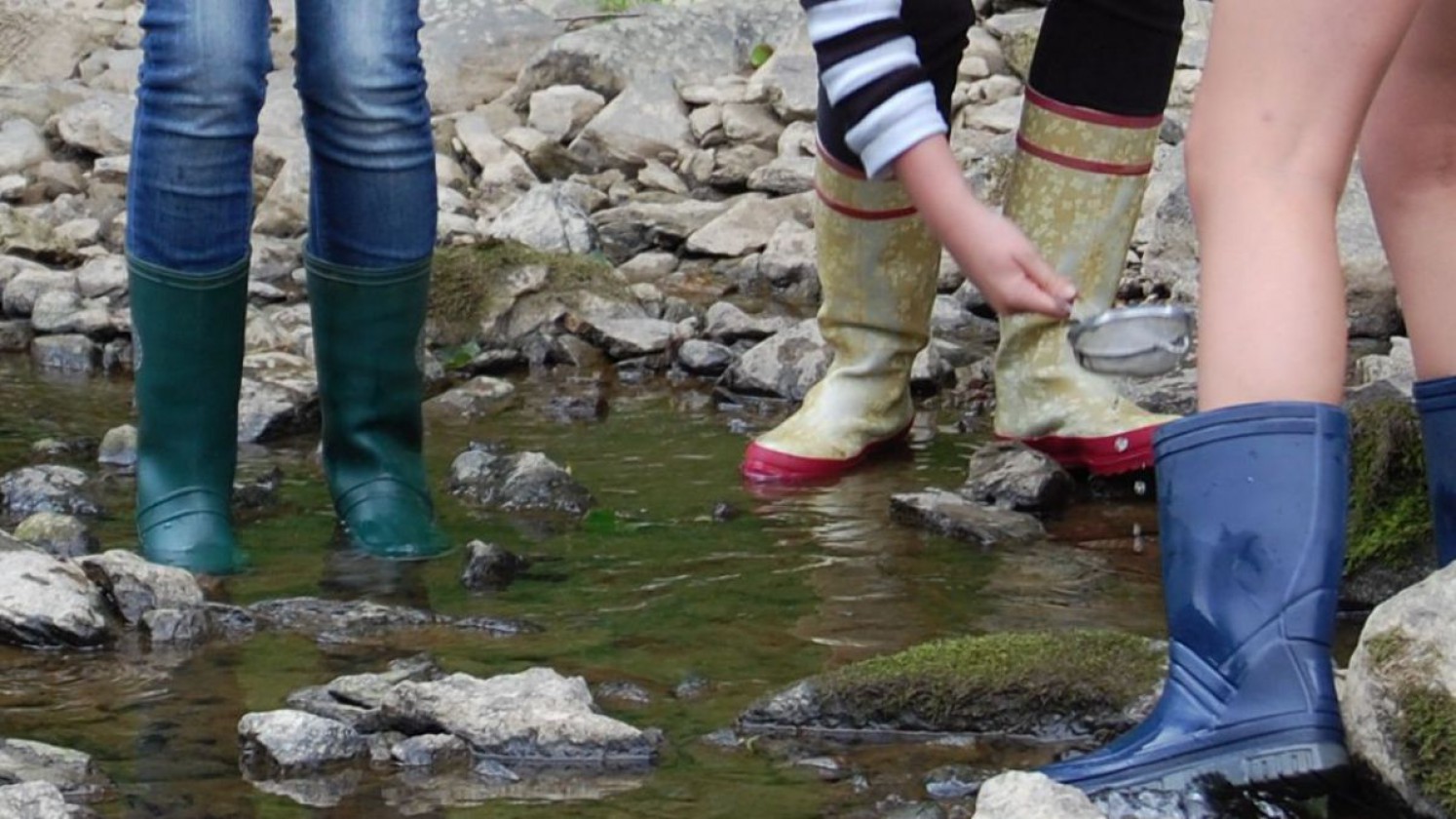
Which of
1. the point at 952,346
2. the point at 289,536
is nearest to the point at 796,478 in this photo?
the point at 289,536

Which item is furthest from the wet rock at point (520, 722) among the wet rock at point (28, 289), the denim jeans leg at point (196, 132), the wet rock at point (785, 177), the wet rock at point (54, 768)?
the wet rock at point (785, 177)

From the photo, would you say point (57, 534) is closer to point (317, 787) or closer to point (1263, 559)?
point (317, 787)

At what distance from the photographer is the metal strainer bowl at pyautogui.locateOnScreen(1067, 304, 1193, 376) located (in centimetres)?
252

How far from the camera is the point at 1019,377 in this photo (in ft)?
14.8

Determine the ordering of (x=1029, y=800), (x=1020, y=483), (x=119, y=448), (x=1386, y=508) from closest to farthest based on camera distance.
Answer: (x=1029, y=800) → (x=1386, y=508) → (x=1020, y=483) → (x=119, y=448)

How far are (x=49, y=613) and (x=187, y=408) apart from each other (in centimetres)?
58

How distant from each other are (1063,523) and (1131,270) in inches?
106

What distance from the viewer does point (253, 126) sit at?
356 cm

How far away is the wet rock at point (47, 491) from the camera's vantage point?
4.26 meters

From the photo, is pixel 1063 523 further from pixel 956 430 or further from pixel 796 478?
pixel 956 430

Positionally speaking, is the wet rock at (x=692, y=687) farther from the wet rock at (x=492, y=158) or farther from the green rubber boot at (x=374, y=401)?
the wet rock at (x=492, y=158)

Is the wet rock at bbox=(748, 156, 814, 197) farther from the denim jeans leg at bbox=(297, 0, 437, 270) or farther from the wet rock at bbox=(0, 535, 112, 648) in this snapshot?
the wet rock at bbox=(0, 535, 112, 648)

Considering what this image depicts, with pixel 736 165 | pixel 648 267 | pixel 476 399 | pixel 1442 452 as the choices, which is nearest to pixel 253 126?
pixel 1442 452

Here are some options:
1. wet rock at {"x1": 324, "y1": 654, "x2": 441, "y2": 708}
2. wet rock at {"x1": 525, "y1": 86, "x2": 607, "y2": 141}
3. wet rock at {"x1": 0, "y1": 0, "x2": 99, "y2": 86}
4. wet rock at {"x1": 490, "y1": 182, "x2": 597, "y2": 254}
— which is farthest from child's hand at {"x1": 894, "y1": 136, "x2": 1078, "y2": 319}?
wet rock at {"x1": 0, "y1": 0, "x2": 99, "y2": 86}
